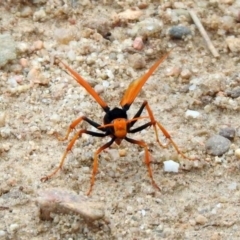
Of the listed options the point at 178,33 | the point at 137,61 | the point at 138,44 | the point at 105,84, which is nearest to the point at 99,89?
the point at 105,84

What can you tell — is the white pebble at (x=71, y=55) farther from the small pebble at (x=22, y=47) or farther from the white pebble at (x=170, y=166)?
the white pebble at (x=170, y=166)

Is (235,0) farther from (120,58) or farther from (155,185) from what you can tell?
(155,185)

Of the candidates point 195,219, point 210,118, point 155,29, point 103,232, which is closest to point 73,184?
point 103,232

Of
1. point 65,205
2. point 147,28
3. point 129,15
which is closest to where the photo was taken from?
point 65,205

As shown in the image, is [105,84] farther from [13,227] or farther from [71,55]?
[13,227]

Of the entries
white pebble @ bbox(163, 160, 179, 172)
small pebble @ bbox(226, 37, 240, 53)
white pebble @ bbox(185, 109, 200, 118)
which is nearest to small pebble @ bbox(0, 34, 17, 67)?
white pebble @ bbox(185, 109, 200, 118)

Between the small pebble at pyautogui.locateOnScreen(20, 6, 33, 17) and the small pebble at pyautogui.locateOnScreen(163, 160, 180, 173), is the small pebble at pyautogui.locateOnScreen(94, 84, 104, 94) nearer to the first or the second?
the small pebble at pyautogui.locateOnScreen(163, 160, 180, 173)
